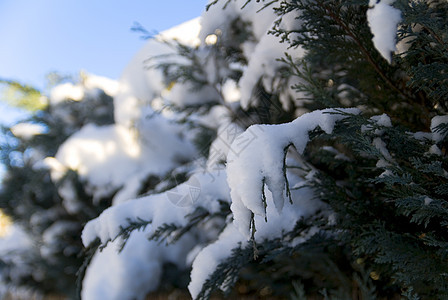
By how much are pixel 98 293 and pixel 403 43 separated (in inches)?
102

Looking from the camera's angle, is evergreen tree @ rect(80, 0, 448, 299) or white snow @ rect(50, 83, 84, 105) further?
white snow @ rect(50, 83, 84, 105)

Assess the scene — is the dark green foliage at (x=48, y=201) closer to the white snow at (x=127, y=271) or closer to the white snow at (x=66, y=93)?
the white snow at (x=66, y=93)

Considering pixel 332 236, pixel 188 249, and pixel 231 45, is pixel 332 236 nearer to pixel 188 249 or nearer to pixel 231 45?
pixel 231 45

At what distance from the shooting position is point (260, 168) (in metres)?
1.10

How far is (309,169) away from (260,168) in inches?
32.0

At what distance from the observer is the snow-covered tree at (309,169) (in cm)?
122

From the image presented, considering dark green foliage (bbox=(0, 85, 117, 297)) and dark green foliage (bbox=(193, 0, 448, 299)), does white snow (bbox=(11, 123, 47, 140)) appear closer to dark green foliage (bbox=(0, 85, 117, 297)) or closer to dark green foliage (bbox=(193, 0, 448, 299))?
dark green foliage (bbox=(0, 85, 117, 297))

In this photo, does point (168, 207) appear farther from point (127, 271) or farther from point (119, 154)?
point (119, 154)

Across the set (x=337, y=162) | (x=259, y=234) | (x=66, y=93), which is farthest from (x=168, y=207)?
(x=66, y=93)

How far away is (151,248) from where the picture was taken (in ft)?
10.5

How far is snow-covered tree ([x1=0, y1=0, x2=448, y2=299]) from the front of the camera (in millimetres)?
1224

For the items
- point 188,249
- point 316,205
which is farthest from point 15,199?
point 316,205

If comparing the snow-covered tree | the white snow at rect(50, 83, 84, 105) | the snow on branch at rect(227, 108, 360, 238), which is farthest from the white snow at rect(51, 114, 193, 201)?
the snow on branch at rect(227, 108, 360, 238)

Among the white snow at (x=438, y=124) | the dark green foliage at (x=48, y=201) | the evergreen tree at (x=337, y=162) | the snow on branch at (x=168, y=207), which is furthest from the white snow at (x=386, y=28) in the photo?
the dark green foliage at (x=48, y=201)
